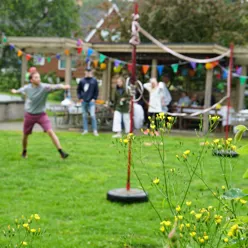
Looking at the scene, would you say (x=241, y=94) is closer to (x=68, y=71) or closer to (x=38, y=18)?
(x=68, y=71)

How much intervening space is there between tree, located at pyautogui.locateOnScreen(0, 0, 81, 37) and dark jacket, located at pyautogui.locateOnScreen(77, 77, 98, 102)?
74.2ft

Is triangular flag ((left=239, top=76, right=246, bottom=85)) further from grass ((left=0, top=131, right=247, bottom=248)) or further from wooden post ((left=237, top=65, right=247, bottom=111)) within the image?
grass ((left=0, top=131, right=247, bottom=248))

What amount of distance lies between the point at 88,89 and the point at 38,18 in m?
25.3

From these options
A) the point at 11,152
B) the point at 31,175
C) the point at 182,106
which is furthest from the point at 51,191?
the point at 182,106

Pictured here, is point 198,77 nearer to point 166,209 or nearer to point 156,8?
point 156,8

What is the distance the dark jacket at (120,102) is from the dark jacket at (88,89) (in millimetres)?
591

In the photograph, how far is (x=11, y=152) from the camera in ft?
34.6

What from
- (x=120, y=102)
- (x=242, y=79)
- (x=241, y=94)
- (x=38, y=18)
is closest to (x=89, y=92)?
(x=120, y=102)

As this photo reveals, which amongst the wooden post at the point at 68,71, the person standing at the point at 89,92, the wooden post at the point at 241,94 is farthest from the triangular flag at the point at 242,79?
the wooden post at the point at 68,71

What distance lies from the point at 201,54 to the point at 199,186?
9.76 metres

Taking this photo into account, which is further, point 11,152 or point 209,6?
point 209,6

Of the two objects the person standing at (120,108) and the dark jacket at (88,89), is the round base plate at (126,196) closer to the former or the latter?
the person standing at (120,108)

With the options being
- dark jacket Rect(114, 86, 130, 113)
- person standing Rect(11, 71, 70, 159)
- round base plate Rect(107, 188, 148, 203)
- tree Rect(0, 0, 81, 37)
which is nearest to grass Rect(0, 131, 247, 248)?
round base plate Rect(107, 188, 148, 203)

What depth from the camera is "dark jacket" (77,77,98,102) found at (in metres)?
14.1
